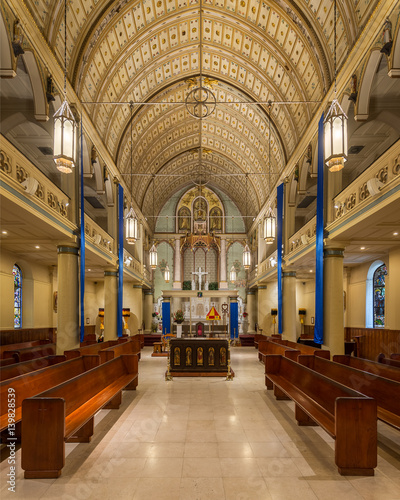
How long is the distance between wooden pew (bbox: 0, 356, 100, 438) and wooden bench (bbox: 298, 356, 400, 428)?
15.9 ft

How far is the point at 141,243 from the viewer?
85.9 feet

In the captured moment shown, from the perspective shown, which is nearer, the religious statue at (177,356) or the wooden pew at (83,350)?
the wooden pew at (83,350)

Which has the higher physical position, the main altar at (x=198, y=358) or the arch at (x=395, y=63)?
the arch at (x=395, y=63)

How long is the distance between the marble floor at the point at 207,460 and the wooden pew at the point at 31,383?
24.1 inches

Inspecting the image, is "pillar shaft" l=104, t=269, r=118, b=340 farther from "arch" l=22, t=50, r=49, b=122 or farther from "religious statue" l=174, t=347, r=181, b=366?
"arch" l=22, t=50, r=49, b=122

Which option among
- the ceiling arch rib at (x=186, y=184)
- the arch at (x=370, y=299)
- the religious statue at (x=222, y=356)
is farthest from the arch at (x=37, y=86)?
A: the ceiling arch rib at (x=186, y=184)

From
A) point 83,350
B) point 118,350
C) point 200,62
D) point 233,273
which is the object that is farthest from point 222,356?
point 233,273

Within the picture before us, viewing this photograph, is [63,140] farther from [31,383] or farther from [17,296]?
[17,296]

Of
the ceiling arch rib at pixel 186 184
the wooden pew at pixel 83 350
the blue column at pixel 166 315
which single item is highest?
the ceiling arch rib at pixel 186 184

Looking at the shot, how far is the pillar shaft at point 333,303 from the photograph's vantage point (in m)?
11.6

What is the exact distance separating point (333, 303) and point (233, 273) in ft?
44.5

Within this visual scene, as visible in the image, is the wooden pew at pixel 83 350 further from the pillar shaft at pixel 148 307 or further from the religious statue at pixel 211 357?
the pillar shaft at pixel 148 307

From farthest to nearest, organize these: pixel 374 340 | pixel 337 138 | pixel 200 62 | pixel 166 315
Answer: pixel 166 315, pixel 200 62, pixel 374 340, pixel 337 138

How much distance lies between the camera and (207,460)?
5.05 meters
